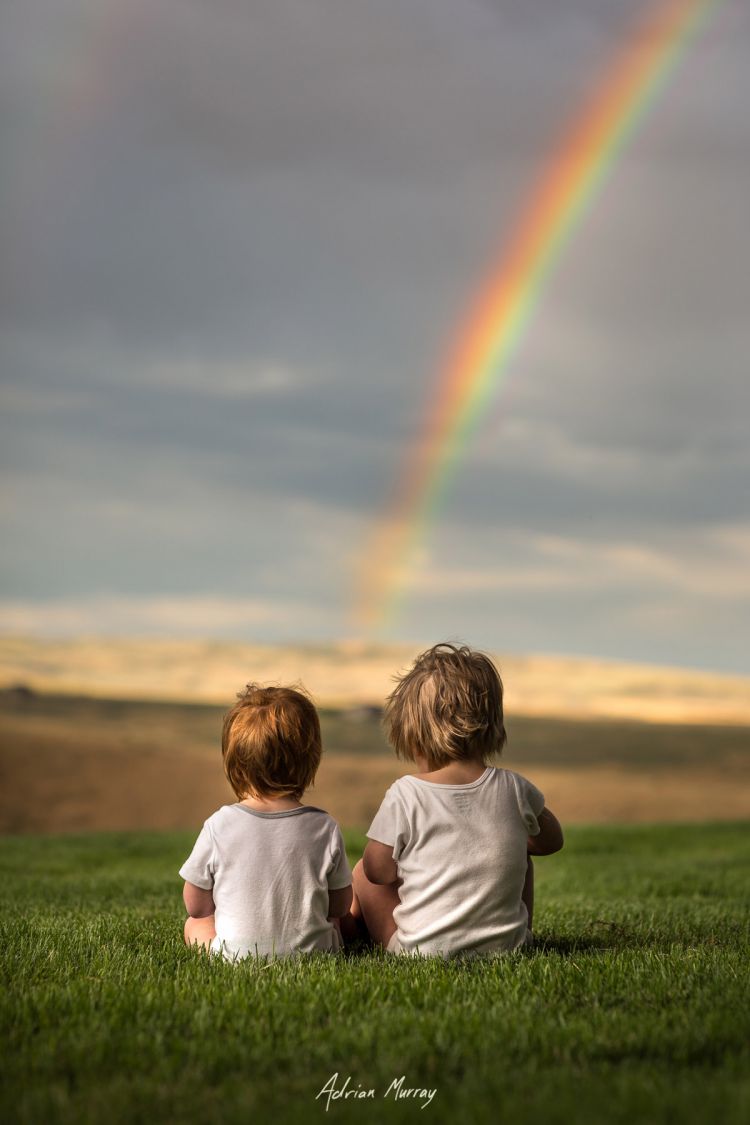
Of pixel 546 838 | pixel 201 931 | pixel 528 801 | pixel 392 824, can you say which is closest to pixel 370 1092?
pixel 392 824

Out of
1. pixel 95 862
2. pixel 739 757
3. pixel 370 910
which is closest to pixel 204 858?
pixel 370 910

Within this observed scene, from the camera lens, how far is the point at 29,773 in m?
30.9

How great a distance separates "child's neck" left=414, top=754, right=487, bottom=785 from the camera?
4523 millimetres

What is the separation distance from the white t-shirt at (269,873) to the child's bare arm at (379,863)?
3.7 inches

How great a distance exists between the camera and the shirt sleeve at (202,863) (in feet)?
14.8

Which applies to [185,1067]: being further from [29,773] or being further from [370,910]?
[29,773]

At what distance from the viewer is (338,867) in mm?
4500

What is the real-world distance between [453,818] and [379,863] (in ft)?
1.20

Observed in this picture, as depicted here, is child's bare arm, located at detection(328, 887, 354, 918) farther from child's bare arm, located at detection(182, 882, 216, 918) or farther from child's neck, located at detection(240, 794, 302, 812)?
child's bare arm, located at detection(182, 882, 216, 918)

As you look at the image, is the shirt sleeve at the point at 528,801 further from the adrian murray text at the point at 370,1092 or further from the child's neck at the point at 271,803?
the adrian murray text at the point at 370,1092

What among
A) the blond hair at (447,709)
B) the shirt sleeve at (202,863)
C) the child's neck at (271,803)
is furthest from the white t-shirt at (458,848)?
the shirt sleeve at (202,863)

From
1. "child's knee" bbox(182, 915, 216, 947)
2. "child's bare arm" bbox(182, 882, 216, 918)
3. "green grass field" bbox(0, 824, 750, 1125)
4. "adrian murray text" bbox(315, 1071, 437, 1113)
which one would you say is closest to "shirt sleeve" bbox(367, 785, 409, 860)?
"green grass field" bbox(0, 824, 750, 1125)

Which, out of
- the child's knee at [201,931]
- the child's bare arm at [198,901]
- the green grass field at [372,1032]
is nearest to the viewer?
the green grass field at [372,1032]

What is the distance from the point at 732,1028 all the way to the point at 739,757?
4257 cm
